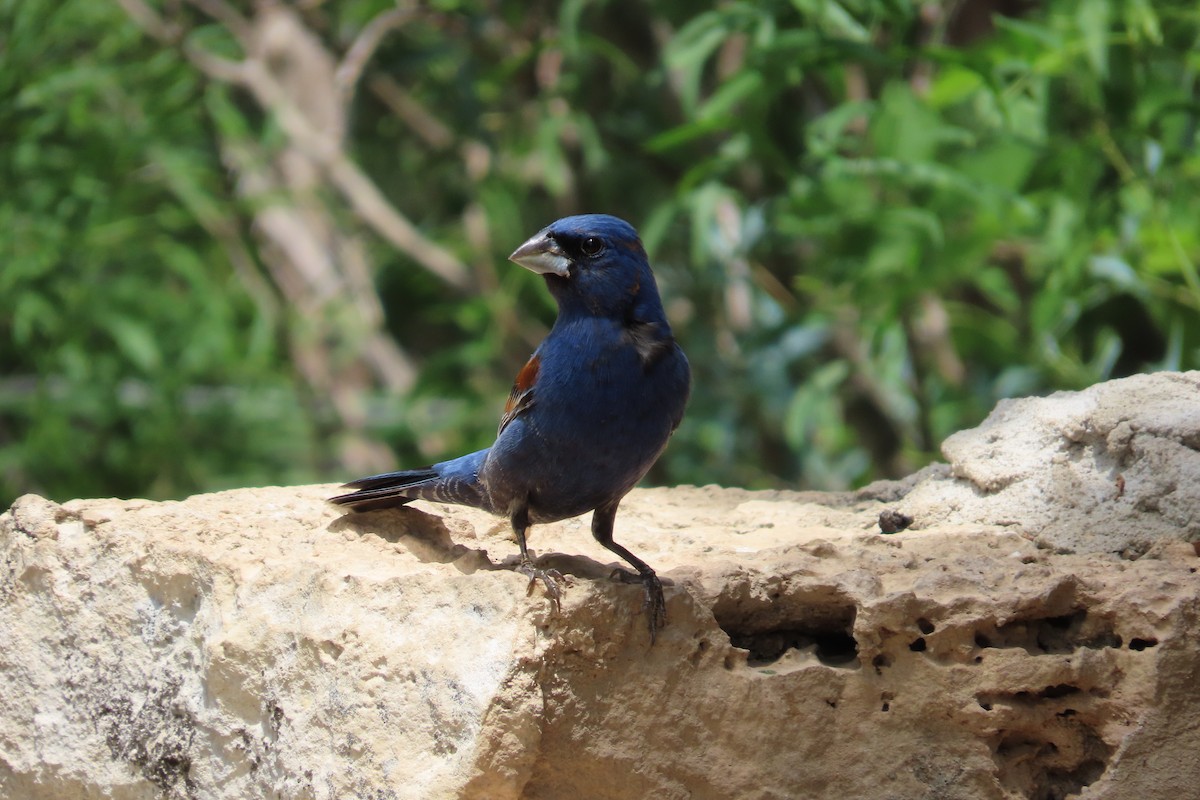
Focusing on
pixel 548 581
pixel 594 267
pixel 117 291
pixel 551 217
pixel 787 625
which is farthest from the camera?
pixel 551 217

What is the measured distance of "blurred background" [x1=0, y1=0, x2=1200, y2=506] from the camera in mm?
4242

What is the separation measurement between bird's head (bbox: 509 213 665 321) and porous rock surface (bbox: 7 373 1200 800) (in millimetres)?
539

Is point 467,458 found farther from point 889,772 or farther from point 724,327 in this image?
point 724,327

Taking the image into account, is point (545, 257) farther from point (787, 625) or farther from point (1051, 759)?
point (1051, 759)

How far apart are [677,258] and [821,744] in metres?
3.88

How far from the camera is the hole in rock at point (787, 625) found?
262 centimetres

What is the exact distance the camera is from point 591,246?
2.94 meters

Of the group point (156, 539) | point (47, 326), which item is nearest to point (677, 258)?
point (47, 326)

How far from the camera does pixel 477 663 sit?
2.39 m

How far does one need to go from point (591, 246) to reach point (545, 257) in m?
0.10

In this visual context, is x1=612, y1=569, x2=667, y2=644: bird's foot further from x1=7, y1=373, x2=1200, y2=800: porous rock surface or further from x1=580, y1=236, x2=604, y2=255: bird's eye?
x1=580, y1=236, x2=604, y2=255: bird's eye

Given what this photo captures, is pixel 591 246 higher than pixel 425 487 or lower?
higher

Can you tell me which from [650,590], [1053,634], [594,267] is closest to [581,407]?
[594,267]

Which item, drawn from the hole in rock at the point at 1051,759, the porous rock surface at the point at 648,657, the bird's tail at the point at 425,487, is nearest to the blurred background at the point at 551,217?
the porous rock surface at the point at 648,657
